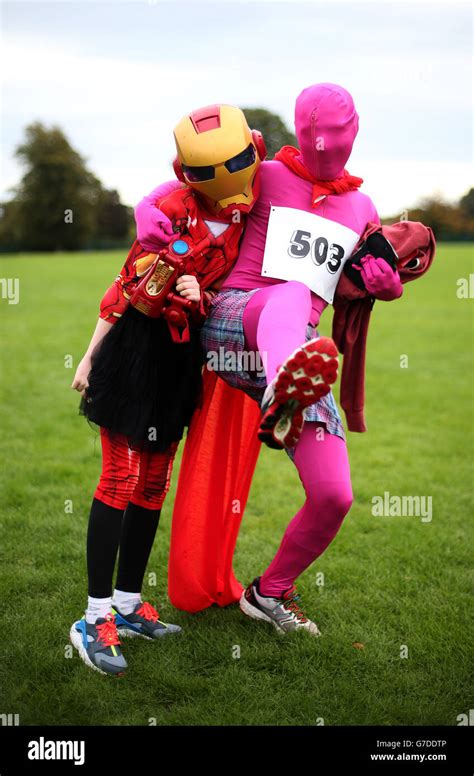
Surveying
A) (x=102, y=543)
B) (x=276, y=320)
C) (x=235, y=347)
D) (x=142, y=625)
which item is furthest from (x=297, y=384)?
(x=142, y=625)

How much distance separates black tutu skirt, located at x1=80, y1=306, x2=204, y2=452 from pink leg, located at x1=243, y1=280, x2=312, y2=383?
38 cm

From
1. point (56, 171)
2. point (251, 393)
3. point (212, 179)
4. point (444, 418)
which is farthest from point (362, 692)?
point (56, 171)

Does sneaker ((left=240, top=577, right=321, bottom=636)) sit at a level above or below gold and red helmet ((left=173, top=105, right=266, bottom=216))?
below

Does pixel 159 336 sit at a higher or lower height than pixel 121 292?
lower

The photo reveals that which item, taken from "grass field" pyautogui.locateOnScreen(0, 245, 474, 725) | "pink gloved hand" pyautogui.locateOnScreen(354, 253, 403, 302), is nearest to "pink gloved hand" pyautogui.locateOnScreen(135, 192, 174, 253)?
"pink gloved hand" pyautogui.locateOnScreen(354, 253, 403, 302)

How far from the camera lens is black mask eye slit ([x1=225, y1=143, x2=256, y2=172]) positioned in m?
3.15

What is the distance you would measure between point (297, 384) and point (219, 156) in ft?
3.19

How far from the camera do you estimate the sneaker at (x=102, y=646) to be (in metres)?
3.44

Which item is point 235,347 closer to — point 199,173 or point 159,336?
point 159,336

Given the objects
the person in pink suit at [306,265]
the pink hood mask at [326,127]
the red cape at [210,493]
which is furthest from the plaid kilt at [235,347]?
the pink hood mask at [326,127]

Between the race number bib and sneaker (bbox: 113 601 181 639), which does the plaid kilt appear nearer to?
the race number bib

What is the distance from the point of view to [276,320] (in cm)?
299

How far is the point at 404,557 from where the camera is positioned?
475 centimetres

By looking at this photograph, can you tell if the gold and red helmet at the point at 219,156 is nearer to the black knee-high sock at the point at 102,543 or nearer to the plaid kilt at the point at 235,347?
the plaid kilt at the point at 235,347
